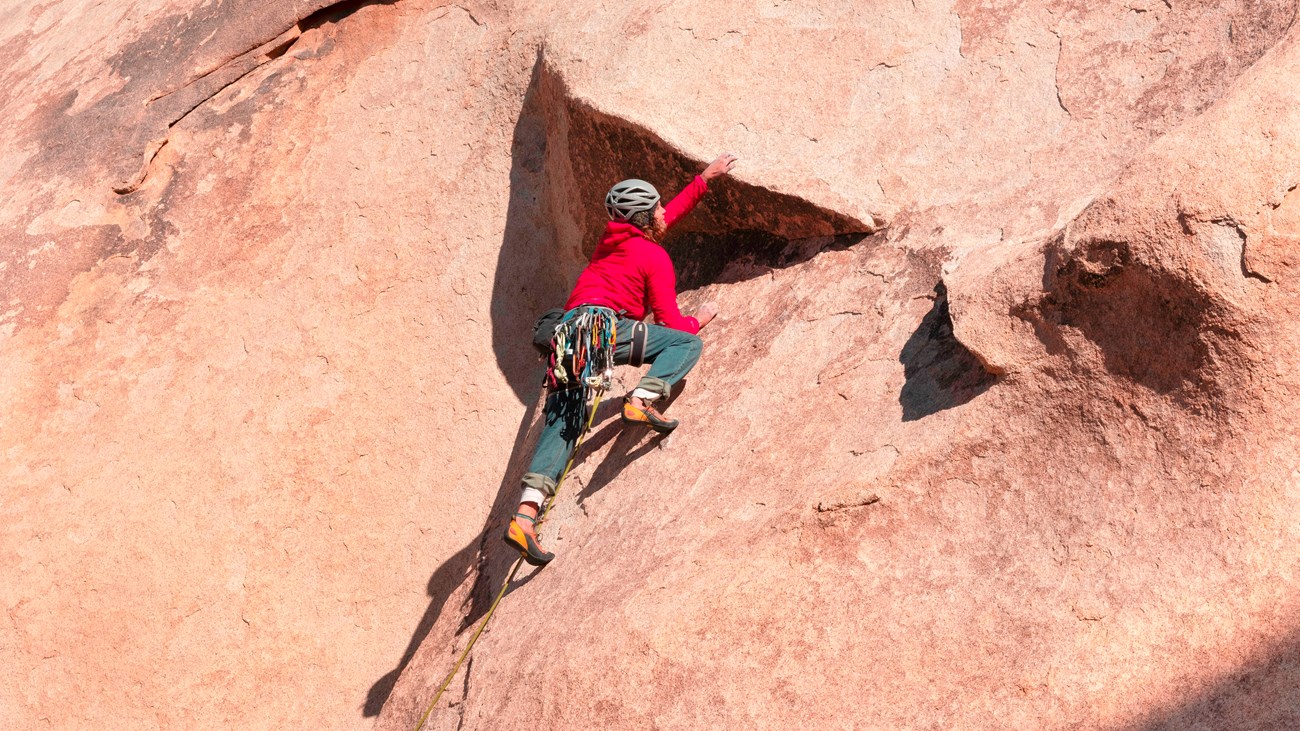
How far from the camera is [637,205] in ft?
14.3

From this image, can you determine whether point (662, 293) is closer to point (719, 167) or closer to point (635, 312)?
point (635, 312)

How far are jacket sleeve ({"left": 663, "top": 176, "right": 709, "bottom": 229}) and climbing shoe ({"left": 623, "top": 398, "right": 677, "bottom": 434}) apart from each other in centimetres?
79

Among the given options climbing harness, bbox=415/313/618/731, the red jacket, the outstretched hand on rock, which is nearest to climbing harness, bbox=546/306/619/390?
climbing harness, bbox=415/313/618/731

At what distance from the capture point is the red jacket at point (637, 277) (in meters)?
4.32

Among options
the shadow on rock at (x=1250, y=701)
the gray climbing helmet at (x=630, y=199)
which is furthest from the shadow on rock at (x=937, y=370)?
the gray climbing helmet at (x=630, y=199)

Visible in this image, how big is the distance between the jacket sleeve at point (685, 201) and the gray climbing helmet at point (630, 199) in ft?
0.21

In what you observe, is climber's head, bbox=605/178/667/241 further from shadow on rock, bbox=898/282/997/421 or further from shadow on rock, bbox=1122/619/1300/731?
shadow on rock, bbox=1122/619/1300/731

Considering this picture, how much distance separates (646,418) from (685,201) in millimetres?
907

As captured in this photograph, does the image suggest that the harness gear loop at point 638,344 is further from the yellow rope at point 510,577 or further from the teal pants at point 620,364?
the yellow rope at point 510,577

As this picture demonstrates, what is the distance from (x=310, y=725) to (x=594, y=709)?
2.09m

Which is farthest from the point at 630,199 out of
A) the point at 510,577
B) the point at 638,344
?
the point at 510,577

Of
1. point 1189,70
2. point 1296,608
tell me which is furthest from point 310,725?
point 1189,70

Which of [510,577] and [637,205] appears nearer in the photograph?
[510,577]

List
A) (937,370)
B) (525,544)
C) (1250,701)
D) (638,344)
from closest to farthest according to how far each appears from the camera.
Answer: (1250,701), (937,370), (525,544), (638,344)
